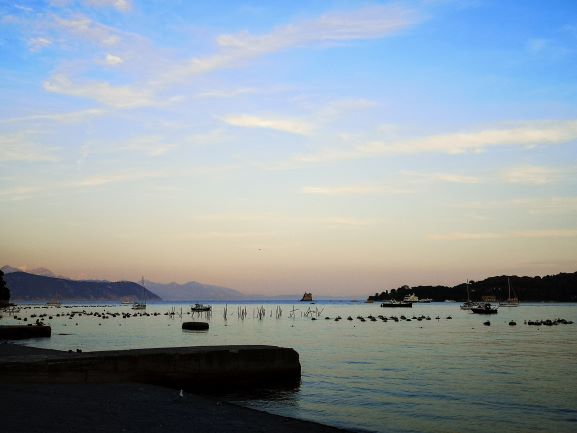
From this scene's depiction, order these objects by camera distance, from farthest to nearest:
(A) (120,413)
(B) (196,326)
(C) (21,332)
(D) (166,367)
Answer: (B) (196,326), (C) (21,332), (D) (166,367), (A) (120,413)

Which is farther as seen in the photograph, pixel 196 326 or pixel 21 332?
pixel 196 326

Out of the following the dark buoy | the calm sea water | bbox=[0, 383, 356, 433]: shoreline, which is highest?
bbox=[0, 383, 356, 433]: shoreline

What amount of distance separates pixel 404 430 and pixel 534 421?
6.21 meters

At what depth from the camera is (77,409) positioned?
58.8 ft

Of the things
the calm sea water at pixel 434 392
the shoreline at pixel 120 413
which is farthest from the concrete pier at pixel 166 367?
the calm sea water at pixel 434 392

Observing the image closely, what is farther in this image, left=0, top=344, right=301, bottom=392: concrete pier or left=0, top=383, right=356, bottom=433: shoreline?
left=0, top=344, right=301, bottom=392: concrete pier

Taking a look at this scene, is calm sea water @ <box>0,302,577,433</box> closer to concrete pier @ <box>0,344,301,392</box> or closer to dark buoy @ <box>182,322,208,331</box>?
concrete pier @ <box>0,344,301,392</box>

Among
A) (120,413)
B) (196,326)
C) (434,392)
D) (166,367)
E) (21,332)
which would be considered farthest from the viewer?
(196,326)

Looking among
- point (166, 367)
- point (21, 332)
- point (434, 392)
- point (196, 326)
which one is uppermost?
point (166, 367)

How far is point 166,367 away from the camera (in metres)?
28.3

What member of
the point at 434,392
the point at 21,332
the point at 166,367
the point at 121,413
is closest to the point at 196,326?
the point at 21,332

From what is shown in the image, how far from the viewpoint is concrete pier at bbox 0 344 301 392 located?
2397cm

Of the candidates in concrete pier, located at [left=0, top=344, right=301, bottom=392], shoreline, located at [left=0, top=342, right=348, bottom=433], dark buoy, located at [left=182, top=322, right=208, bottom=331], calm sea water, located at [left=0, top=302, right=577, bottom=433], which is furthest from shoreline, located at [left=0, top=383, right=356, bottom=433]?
dark buoy, located at [left=182, top=322, right=208, bottom=331]

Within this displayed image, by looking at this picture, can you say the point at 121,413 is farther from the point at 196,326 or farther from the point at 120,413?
the point at 196,326
